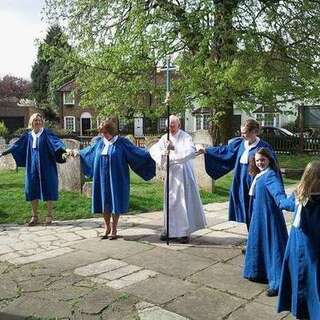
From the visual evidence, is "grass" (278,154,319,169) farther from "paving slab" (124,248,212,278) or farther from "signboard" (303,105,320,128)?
"paving slab" (124,248,212,278)

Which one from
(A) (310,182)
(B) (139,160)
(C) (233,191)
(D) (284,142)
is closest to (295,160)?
(D) (284,142)

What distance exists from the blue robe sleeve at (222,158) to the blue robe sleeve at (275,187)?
181 cm

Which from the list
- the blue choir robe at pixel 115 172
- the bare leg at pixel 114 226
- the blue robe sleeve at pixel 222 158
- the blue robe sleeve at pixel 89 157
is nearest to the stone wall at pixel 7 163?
the blue robe sleeve at pixel 89 157

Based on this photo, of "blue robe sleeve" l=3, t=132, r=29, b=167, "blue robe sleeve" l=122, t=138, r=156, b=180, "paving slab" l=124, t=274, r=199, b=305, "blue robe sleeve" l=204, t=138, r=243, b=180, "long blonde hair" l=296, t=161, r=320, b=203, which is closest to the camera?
"long blonde hair" l=296, t=161, r=320, b=203

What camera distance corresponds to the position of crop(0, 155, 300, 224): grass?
9.38m

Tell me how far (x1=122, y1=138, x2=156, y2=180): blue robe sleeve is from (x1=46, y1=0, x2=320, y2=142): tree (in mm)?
8488

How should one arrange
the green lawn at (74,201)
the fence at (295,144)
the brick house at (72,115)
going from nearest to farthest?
the green lawn at (74,201)
the fence at (295,144)
the brick house at (72,115)

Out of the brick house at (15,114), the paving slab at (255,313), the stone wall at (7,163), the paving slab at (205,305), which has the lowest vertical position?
the paving slab at (255,313)

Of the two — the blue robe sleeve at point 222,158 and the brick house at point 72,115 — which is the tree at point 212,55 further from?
the brick house at point 72,115

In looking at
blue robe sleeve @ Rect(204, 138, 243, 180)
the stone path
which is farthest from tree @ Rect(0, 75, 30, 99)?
blue robe sleeve @ Rect(204, 138, 243, 180)

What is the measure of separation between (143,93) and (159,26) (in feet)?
8.47

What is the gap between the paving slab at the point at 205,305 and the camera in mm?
4688

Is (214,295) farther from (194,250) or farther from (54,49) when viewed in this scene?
(54,49)

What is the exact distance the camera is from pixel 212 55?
17797mm
